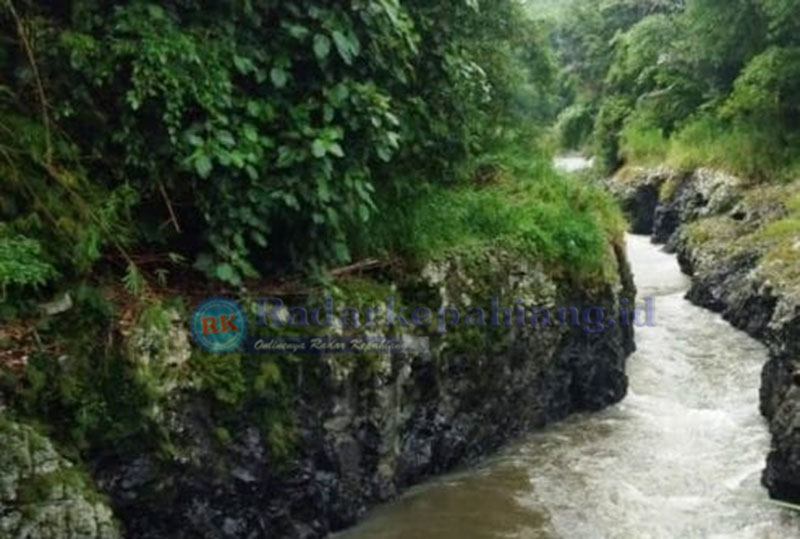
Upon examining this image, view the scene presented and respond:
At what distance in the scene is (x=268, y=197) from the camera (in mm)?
5348

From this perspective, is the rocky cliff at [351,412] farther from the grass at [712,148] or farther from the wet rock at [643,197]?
the wet rock at [643,197]

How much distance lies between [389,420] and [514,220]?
2887mm

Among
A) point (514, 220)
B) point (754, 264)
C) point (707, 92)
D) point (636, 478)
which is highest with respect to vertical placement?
point (707, 92)

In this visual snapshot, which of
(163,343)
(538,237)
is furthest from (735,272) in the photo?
(163,343)

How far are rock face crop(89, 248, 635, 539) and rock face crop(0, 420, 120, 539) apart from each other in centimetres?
29

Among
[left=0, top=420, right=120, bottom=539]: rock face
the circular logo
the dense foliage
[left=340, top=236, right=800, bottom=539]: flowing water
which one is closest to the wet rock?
[left=340, top=236, right=800, bottom=539]: flowing water

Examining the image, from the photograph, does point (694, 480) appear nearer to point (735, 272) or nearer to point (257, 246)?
point (257, 246)

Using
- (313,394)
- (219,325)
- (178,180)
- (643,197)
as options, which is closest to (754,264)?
(643,197)

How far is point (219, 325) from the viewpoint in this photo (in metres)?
5.36

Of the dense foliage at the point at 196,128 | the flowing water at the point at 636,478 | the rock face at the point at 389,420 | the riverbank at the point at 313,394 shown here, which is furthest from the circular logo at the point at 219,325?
the flowing water at the point at 636,478

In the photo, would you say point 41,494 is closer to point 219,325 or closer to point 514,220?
point 219,325

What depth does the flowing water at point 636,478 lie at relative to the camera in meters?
6.27

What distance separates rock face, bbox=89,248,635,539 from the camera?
499 cm

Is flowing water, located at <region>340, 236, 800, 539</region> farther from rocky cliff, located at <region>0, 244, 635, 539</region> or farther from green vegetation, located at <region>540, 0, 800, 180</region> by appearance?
green vegetation, located at <region>540, 0, 800, 180</region>
